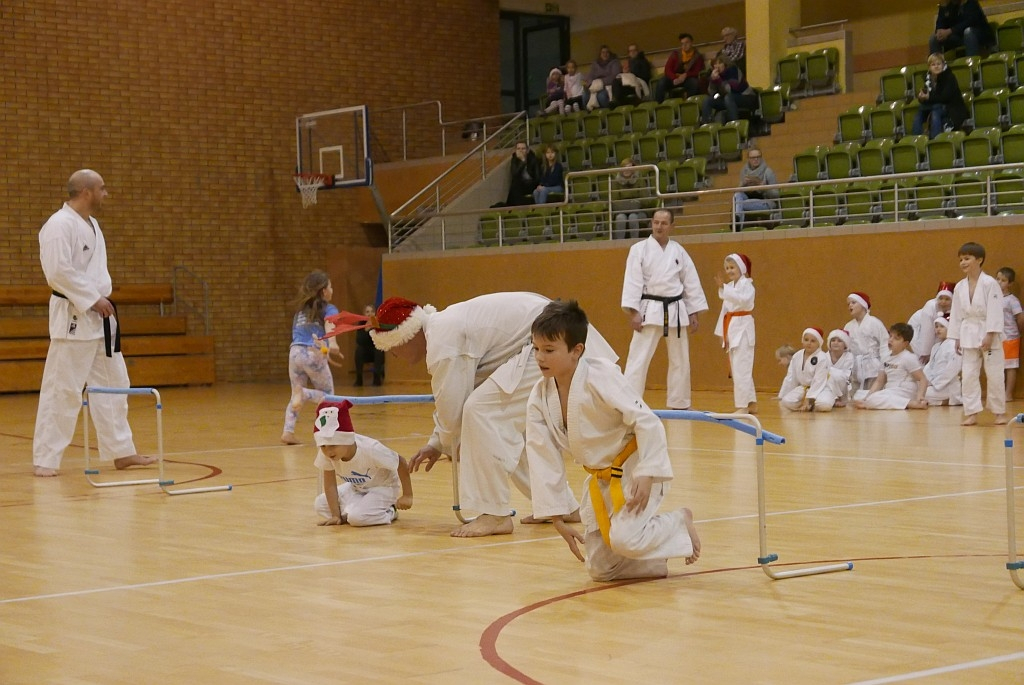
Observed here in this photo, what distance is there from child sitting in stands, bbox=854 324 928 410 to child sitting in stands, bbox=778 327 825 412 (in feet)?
1.89

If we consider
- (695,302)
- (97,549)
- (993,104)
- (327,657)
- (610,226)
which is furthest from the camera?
(610,226)

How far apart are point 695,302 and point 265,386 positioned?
343 inches

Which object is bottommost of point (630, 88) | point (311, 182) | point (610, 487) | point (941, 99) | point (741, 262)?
point (610, 487)

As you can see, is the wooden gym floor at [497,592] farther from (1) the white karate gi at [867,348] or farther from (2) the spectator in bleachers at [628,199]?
(2) the spectator in bleachers at [628,199]

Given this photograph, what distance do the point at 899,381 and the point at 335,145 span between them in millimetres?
9813

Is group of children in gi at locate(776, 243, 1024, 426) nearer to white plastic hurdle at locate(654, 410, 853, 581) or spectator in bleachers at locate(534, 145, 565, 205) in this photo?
spectator in bleachers at locate(534, 145, 565, 205)

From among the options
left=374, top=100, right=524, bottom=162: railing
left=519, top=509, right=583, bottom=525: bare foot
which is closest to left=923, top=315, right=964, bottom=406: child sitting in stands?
left=519, top=509, right=583, bottom=525: bare foot

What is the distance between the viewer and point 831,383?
13.4m

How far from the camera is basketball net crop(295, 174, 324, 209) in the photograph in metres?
19.7

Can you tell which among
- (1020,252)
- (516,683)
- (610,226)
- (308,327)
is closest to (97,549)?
(516,683)

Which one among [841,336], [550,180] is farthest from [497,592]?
[550,180]

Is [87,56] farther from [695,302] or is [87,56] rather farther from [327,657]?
[327,657]

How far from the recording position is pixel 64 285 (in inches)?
346

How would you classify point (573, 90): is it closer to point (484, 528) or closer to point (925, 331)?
point (925, 331)
